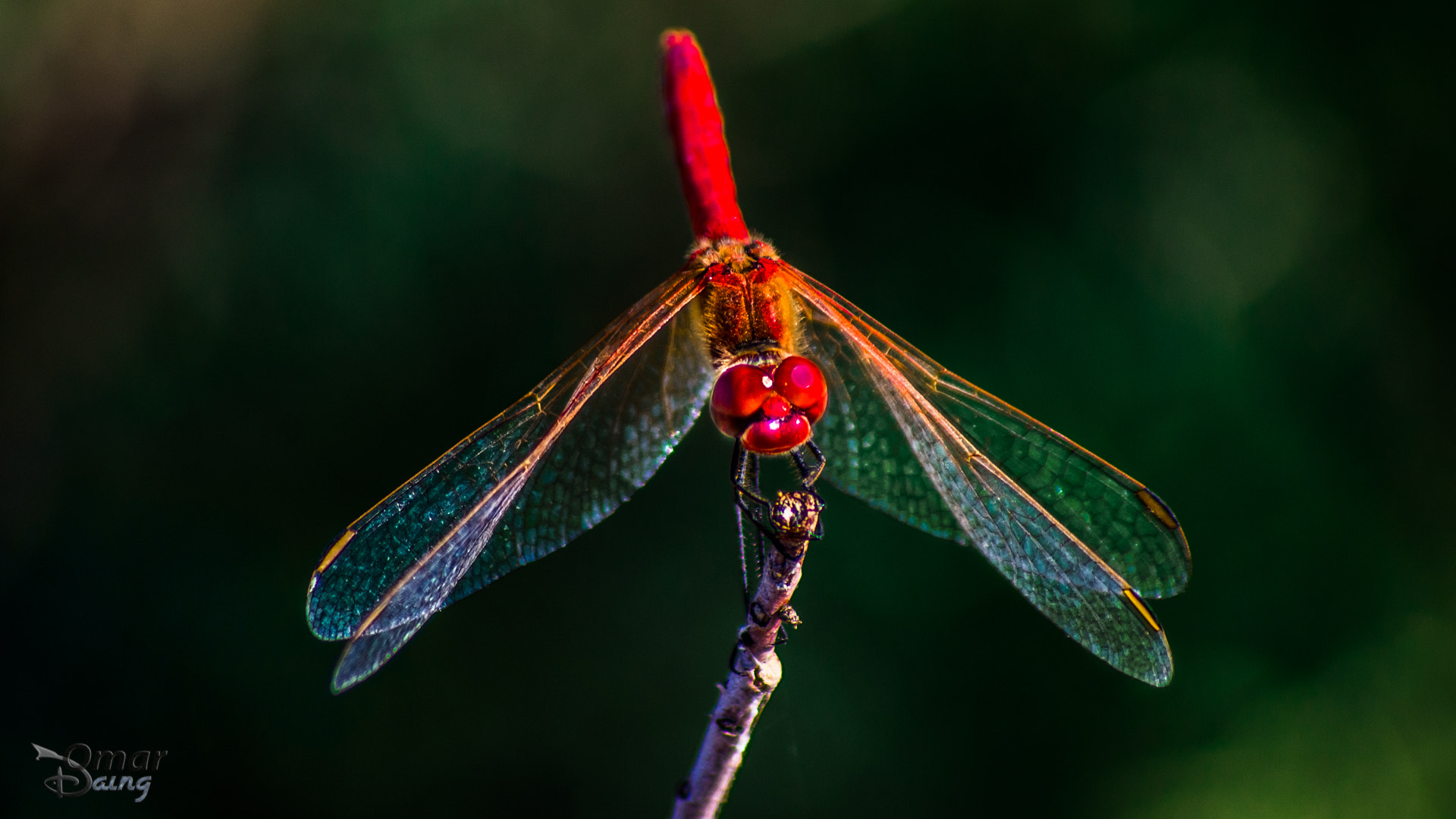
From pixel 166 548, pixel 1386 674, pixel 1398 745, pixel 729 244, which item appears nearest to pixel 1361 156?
pixel 1386 674

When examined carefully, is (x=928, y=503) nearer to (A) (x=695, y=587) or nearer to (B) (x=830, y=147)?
(A) (x=695, y=587)

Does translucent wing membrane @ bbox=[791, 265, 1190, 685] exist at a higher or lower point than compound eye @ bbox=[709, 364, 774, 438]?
lower

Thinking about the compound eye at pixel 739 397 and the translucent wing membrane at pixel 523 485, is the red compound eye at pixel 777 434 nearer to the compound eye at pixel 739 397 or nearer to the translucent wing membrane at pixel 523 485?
the compound eye at pixel 739 397

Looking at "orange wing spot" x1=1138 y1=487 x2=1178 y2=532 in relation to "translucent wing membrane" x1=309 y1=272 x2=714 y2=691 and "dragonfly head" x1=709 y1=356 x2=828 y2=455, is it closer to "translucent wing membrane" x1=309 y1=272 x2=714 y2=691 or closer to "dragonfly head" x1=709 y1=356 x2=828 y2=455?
"dragonfly head" x1=709 y1=356 x2=828 y2=455

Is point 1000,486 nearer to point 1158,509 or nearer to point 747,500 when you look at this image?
point 1158,509

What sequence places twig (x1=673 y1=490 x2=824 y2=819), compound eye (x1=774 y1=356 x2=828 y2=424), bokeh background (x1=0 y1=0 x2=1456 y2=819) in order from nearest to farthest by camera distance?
1. twig (x1=673 y1=490 x2=824 y2=819)
2. compound eye (x1=774 y1=356 x2=828 y2=424)
3. bokeh background (x1=0 y1=0 x2=1456 y2=819)
